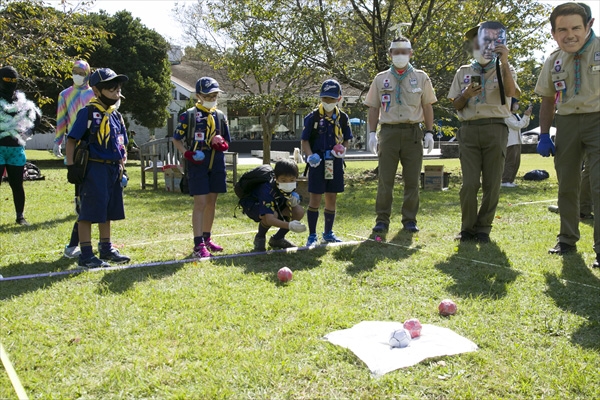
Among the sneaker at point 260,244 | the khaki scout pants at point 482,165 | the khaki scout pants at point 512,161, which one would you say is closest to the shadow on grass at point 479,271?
the khaki scout pants at point 482,165

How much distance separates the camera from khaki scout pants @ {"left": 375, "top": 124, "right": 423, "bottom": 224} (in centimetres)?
721

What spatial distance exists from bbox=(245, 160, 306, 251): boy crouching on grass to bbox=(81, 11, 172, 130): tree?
2252 centimetres

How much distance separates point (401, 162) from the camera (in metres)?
7.32

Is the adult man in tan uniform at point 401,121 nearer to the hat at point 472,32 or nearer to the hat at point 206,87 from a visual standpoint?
the hat at point 472,32

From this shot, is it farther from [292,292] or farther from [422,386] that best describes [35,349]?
[422,386]

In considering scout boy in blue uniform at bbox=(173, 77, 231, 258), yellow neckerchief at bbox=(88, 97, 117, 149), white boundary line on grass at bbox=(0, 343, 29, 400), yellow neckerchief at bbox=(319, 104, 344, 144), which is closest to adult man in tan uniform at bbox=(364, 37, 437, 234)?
yellow neckerchief at bbox=(319, 104, 344, 144)

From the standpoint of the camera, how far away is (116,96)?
5691 mm

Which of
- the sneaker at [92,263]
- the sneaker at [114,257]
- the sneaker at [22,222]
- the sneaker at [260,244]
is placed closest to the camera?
the sneaker at [92,263]

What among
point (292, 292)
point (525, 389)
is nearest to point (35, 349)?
point (292, 292)

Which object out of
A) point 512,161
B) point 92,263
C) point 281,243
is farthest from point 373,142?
point 512,161

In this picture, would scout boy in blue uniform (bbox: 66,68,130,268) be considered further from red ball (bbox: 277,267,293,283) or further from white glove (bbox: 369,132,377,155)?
white glove (bbox: 369,132,377,155)

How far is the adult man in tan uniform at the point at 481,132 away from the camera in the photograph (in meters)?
6.43

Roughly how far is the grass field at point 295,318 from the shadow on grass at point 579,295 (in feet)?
0.05

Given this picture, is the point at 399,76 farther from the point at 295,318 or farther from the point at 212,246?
the point at 295,318
